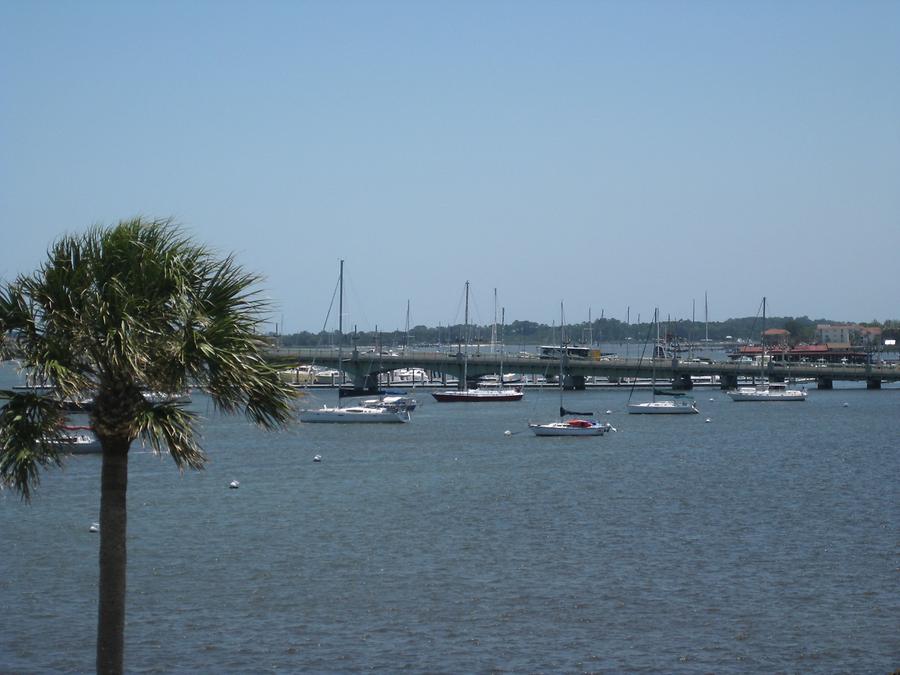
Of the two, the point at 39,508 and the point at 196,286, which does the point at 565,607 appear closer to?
the point at 196,286

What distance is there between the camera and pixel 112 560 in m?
15.2

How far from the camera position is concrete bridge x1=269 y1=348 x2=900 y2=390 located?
142 metres

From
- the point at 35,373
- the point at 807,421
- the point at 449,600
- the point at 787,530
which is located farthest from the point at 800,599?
the point at 807,421

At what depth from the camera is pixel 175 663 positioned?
2425 cm

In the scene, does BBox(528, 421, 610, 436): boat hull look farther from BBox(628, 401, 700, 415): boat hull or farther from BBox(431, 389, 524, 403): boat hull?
BBox(431, 389, 524, 403): boat hull

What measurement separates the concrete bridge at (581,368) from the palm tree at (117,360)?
12196cm

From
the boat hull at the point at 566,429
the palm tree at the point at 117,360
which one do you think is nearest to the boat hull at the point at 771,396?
the boat hull at the point at 566,429

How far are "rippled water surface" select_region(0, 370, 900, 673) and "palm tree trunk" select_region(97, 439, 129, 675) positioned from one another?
29.2 ft

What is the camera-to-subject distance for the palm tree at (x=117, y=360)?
14961 millimetres

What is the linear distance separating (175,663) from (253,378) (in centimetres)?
1137

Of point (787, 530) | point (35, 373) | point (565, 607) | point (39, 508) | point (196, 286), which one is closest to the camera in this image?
point (35, 373)

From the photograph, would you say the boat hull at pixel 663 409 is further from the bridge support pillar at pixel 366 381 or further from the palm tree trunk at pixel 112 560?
the palm tree trunk at pixel 112 560

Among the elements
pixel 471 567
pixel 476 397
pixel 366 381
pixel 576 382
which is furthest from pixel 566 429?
pixel 576 382

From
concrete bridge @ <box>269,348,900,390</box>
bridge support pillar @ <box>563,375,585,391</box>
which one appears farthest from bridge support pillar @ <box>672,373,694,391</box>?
bridge support pillar @ <box>563,375,585,391</box>
